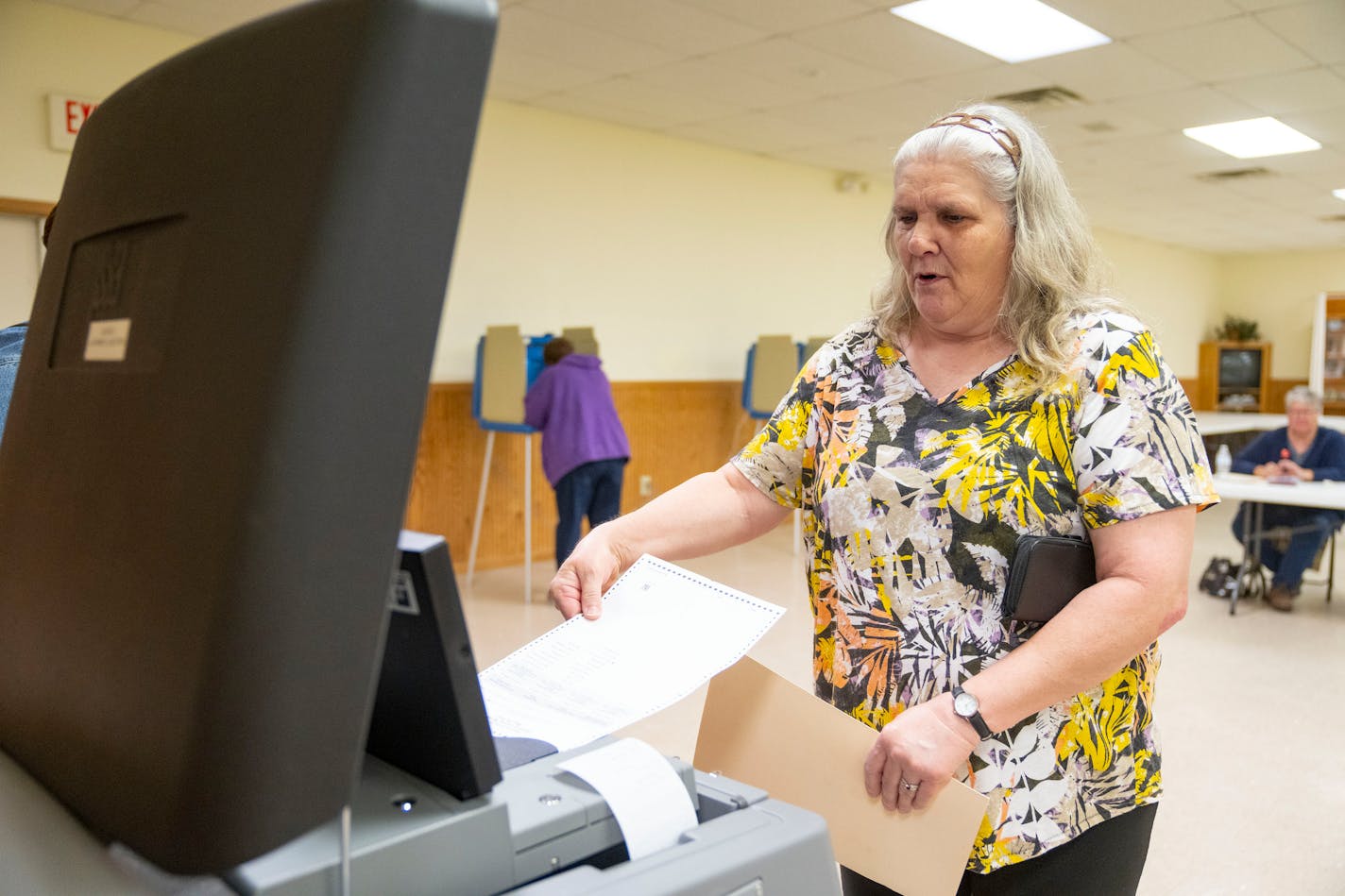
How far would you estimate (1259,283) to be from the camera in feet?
45.2

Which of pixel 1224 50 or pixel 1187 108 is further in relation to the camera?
pixel 1187 108

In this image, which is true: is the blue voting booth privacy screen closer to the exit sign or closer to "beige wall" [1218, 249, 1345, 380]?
the exit sign

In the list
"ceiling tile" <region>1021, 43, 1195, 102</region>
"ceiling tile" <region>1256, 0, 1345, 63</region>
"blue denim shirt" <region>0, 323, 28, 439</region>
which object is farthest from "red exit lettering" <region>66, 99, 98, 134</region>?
"ceiling tile" <region>1256, 0, 1345, 63</region>

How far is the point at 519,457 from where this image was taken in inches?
247

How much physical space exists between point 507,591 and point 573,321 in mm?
1770

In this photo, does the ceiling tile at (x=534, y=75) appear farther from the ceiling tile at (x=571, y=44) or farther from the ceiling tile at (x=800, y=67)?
the ceiling tile at (x=800, y=67)

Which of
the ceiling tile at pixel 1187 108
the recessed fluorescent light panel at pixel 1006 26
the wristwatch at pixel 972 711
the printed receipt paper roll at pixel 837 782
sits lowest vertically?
the printed receipt paper roll at pixel 837 782

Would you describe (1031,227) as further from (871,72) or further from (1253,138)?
(1253,138)

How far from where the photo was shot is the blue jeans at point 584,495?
17.0 feet

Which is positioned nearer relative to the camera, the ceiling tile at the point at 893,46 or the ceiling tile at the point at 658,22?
the ceiling tile at the point at 658,22

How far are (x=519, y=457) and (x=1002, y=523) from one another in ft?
17.5

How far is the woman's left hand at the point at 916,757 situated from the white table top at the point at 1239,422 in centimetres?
1049

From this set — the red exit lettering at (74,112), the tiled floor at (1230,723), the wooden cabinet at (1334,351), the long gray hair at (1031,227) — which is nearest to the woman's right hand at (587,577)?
the long gray hair at (1031,227)

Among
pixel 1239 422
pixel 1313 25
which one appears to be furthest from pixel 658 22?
pixel 1239 422
